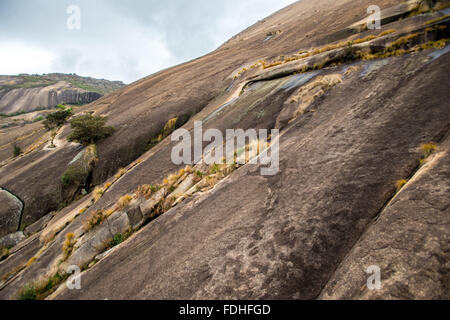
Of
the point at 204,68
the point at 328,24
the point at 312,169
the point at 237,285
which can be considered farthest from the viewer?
the point at 204,68

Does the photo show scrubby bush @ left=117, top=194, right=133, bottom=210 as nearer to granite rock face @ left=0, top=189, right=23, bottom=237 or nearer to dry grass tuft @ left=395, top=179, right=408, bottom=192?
dry grass tuft @ left=395, top=179, right=408, bottom=192

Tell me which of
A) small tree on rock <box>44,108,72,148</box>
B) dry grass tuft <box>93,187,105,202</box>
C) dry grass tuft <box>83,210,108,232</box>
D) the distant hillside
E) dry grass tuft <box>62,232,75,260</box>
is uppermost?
the distant hillside

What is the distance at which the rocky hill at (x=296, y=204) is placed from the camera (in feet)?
10.7

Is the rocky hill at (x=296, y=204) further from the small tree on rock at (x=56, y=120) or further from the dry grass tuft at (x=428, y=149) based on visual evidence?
the small tree on rock at (x=56, y=120)

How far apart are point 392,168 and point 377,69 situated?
5425 millimetres

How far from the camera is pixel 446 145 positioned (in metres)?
3.99

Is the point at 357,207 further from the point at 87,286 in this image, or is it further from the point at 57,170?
the point at 57,170

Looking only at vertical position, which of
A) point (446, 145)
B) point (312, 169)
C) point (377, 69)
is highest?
point (377, 69)

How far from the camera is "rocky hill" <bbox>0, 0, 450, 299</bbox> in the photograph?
3254mm

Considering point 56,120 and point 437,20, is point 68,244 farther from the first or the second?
point 56,120

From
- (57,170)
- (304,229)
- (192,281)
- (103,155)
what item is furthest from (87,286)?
(57,170)

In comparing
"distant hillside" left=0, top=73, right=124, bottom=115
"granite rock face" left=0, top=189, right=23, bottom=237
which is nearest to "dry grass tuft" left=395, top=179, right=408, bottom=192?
"granite rock face" left=0, top=189, right=23, bottom=237

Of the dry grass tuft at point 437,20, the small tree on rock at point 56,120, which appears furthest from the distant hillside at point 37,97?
A: the dry grass tuft at point 437,20

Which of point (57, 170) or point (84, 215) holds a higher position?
point (57, 170)
